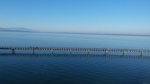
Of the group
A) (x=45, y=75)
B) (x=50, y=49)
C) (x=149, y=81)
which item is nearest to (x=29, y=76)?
(x=45, y=75)

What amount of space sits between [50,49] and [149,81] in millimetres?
54984

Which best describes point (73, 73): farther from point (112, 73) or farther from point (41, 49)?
point (41, 49)

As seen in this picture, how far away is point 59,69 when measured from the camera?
57.1 m

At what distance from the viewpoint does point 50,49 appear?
301 ft

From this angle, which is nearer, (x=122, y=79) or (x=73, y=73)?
(x=122, y=79)

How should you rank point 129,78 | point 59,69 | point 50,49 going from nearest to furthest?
point 129,78, point 59,69, point 50,49

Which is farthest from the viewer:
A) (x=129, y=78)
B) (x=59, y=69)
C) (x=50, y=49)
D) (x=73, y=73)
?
(x=50, y=49)

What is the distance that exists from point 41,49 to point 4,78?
48.1 m

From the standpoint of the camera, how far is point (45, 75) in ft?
164

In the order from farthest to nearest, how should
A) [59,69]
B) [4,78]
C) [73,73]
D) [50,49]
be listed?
[50,49] → [59,69] → [73,73] → [4,78]

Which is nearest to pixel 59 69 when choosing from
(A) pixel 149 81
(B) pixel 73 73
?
(B) pixel 73 73

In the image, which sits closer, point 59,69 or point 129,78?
point 129,78

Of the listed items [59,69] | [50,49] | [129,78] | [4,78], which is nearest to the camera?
[4,78]

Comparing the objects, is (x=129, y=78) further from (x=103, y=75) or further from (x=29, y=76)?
(x=29, y=76)
